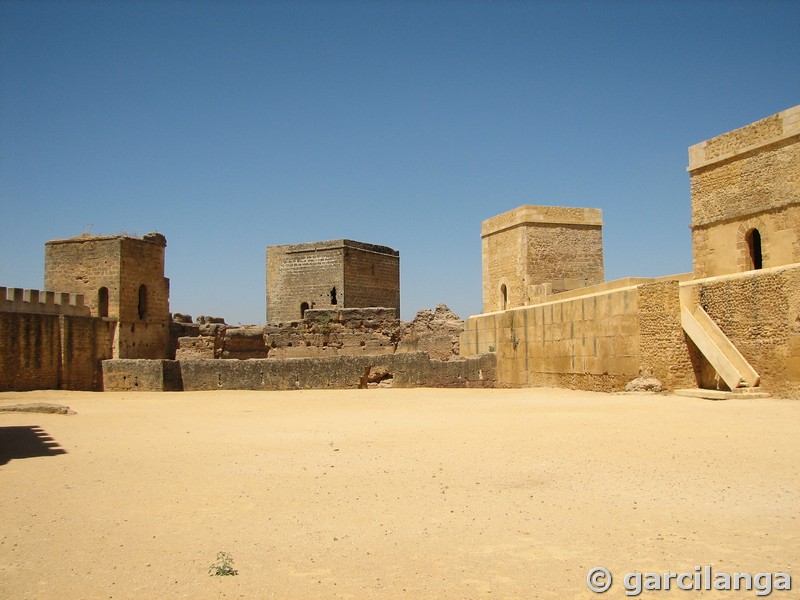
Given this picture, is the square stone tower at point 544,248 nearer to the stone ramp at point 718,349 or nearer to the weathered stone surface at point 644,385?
the weathered stone surface at point 644,385

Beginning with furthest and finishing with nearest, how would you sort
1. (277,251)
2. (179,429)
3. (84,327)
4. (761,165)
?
(277,251) → (84,327) → (761,165) → (179,429)

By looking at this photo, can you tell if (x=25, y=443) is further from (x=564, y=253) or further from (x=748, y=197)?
(x=564, y=253)

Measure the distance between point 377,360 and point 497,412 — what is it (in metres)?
6.35

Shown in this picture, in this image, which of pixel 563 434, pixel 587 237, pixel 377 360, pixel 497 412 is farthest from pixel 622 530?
pixel 587 237

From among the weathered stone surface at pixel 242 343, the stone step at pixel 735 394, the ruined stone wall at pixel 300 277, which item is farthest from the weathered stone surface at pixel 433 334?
the ruined stone wall at pixel 300 277

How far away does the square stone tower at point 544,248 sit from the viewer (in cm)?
2519

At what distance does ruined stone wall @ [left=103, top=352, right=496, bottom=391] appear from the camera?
15.3m

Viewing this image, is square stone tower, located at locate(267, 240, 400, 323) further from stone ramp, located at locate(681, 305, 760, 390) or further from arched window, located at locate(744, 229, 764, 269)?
stone ramp, located at locate(681, 305, 760, 390)

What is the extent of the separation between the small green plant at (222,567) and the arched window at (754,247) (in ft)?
49.2

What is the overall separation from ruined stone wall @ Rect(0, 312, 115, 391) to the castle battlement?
164 inches

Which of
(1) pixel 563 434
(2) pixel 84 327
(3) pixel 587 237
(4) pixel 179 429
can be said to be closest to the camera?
(1) pixel 563 434

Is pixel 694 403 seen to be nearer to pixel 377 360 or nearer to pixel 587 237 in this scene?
pixel 377 360

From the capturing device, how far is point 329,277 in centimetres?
2892

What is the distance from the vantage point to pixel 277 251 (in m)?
30.4
